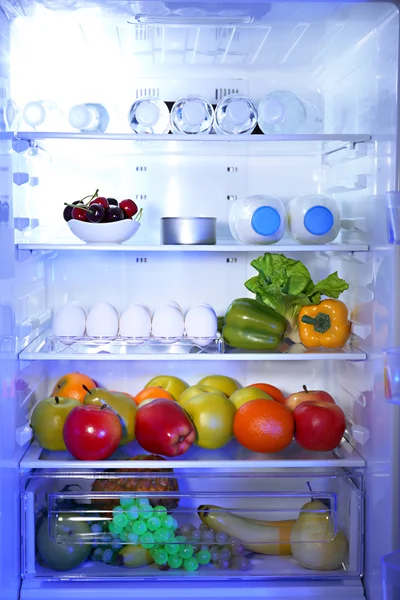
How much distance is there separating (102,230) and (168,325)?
36 centimetres

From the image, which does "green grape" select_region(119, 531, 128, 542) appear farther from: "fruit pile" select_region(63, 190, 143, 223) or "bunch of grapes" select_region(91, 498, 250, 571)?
"fruit pile" select_region(63, 190, 143, 223)

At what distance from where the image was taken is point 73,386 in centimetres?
259

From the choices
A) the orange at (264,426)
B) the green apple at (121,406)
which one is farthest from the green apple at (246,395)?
the green apple at (121,406)

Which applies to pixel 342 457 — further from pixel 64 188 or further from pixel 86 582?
pixel 64 188

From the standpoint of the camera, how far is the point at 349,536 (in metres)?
2.31

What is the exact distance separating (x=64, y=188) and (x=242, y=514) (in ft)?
4.12

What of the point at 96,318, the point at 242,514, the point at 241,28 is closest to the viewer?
the point at 241,28

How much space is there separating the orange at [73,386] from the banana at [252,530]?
55 centimetres

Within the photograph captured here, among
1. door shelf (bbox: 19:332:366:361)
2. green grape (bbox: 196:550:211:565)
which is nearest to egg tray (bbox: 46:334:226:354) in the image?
door shelf (bbox: 19:332:366:361)

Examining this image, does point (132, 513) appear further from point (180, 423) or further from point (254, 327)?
Answer: point (254, 327)

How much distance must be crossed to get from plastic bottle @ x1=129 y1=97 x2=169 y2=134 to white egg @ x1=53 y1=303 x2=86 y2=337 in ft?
1.93

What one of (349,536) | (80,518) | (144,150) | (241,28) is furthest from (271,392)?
(241,28)

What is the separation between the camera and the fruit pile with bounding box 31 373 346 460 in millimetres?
2270

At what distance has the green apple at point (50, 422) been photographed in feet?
7.67
